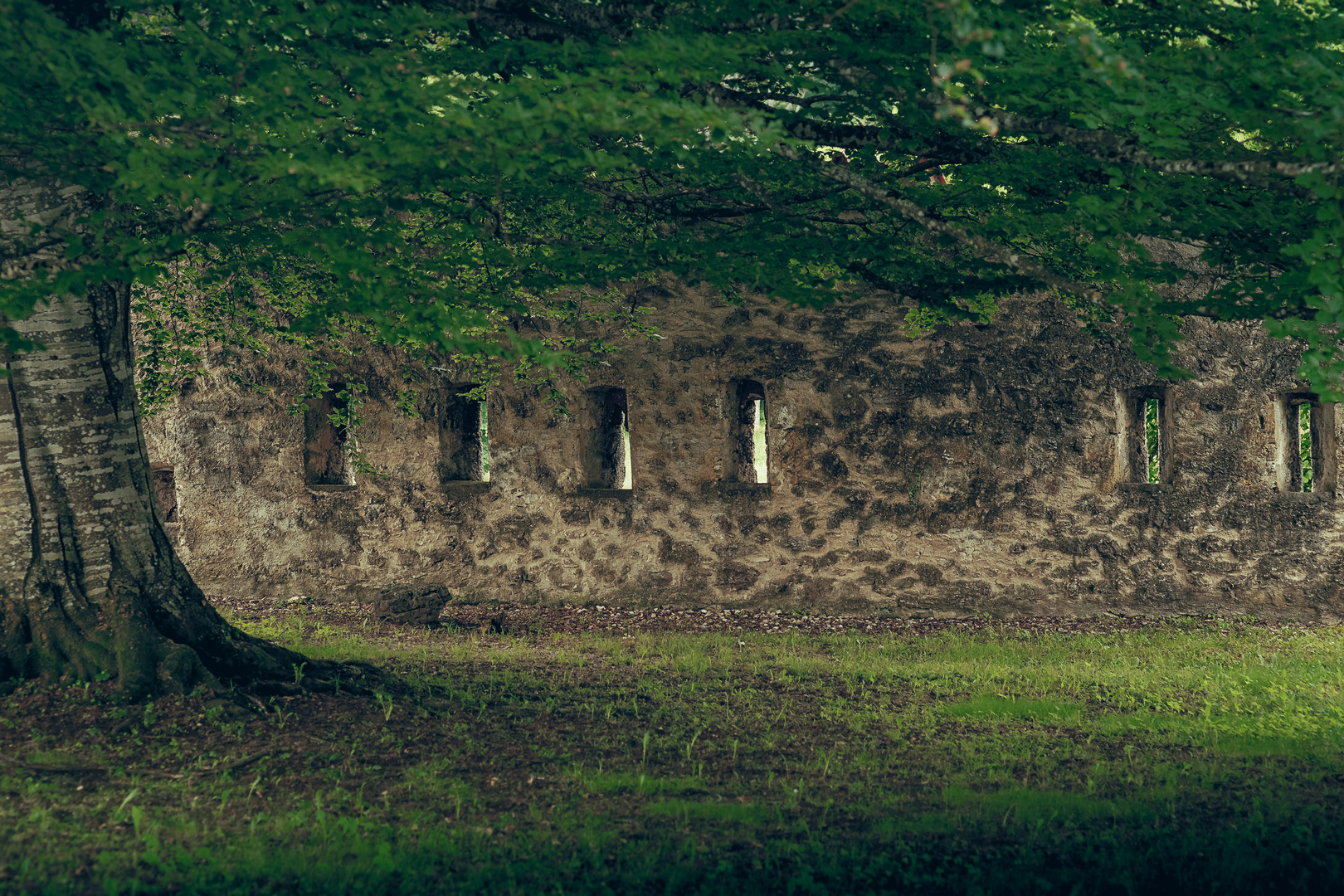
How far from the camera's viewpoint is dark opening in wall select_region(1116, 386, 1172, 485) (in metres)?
9.23

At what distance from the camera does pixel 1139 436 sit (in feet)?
31.2

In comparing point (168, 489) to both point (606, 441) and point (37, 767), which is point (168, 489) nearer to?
point (606, 441)

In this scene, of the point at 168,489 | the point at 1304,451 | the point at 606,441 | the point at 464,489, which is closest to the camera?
the point at 464,489

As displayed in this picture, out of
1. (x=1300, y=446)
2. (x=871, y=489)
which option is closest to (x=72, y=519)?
(x=871, y=489)

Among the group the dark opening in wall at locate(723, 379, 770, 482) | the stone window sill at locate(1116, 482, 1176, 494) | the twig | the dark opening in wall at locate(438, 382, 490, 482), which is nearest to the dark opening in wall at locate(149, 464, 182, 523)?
the dark opening in wall at locate(438, 382, 490, 482)

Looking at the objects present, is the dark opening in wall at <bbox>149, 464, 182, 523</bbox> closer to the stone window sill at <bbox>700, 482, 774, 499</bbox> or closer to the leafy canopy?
the leafy canopy

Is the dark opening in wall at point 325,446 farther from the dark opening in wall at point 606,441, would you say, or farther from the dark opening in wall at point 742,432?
the dark opening in wall at point 742,432

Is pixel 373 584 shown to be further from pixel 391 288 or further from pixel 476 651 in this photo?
pixel 391 288

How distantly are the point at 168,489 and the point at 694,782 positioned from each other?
26.9 ft

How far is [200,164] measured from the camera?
4.27 m

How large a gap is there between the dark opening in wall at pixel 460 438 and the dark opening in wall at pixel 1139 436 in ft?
19.2

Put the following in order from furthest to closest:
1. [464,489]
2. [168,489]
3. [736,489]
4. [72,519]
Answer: [168,489] < [464,489] < [736,489] < [72,519]

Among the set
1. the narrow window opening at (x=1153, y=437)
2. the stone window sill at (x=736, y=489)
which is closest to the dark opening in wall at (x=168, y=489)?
the stone window sill at (x=736, y=489)

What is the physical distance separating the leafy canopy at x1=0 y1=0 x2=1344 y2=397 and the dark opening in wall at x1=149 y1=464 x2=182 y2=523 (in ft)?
16.4
